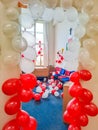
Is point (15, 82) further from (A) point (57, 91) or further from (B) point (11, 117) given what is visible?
(A) point (57, 91)

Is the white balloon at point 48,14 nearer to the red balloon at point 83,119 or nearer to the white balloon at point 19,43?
the white balloon at point 19,43

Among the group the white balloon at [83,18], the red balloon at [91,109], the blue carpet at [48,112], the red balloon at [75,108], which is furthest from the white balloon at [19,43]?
the blue carpet at [48,112]

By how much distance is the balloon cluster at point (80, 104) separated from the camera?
2283mm

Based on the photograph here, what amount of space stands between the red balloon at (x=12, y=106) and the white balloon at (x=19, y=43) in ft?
1.86

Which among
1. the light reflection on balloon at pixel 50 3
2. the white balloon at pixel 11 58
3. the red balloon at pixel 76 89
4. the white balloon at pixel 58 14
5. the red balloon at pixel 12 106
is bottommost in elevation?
the red balloon at pixel 12 106

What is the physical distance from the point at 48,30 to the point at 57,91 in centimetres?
209

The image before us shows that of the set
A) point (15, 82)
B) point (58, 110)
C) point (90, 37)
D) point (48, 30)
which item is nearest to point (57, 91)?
point (58, 110)

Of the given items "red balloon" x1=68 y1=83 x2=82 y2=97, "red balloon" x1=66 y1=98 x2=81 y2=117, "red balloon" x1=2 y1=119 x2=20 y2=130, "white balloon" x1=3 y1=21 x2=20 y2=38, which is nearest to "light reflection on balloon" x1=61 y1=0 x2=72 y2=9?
"white balloon" x1=3 y1=21 x2=20 y2=38

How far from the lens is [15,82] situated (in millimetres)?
1939

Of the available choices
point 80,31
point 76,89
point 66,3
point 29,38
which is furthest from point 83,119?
point 66,3

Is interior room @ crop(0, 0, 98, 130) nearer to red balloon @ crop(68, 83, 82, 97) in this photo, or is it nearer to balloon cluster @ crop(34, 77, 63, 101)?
red balloon @ crop(68, 83, 82, 97)

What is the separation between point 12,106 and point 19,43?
0.70 metres

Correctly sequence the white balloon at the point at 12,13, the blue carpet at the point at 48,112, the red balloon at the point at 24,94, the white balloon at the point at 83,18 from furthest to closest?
the blue carpet at the point at 48,112 → the white balloon at the point at 83,18 → the red balloon at the point at 24,94 → the white balloon at the point at 12,13

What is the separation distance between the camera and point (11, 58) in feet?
6.43
